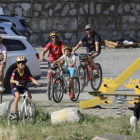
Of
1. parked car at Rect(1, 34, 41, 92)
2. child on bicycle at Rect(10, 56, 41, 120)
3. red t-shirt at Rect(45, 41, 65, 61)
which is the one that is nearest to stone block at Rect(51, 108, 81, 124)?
child on bicycle at Rect(10, 56, 41, 120)

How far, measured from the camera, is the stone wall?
1073 inches

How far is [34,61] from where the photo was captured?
12.2 m

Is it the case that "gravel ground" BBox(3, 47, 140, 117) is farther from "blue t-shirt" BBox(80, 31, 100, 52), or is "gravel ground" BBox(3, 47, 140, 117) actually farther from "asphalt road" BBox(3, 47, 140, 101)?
"blue t-shirt" BBox(80, 31, 100, 52)

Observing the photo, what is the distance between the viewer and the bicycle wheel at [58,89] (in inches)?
396

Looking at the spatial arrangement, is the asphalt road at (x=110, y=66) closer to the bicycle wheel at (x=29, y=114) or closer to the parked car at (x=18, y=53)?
the parked car at (x=18, y=53)

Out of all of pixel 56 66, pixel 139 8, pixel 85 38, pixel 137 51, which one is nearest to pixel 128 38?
pixel 139 8

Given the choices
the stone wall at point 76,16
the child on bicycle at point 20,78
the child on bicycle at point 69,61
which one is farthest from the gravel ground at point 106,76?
the stone wall at point 76,16

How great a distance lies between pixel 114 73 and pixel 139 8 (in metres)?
12.5

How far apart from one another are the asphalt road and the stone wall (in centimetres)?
278

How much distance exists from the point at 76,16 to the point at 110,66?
10065 millimetres

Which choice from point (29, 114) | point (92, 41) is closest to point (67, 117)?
point (29, 114)

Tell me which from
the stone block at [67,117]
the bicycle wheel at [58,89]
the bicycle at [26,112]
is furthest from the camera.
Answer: the bicycle wheel at [58,89]

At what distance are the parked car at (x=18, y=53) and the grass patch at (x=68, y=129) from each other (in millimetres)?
4331

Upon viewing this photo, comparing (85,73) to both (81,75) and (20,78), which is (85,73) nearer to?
(81,75)
